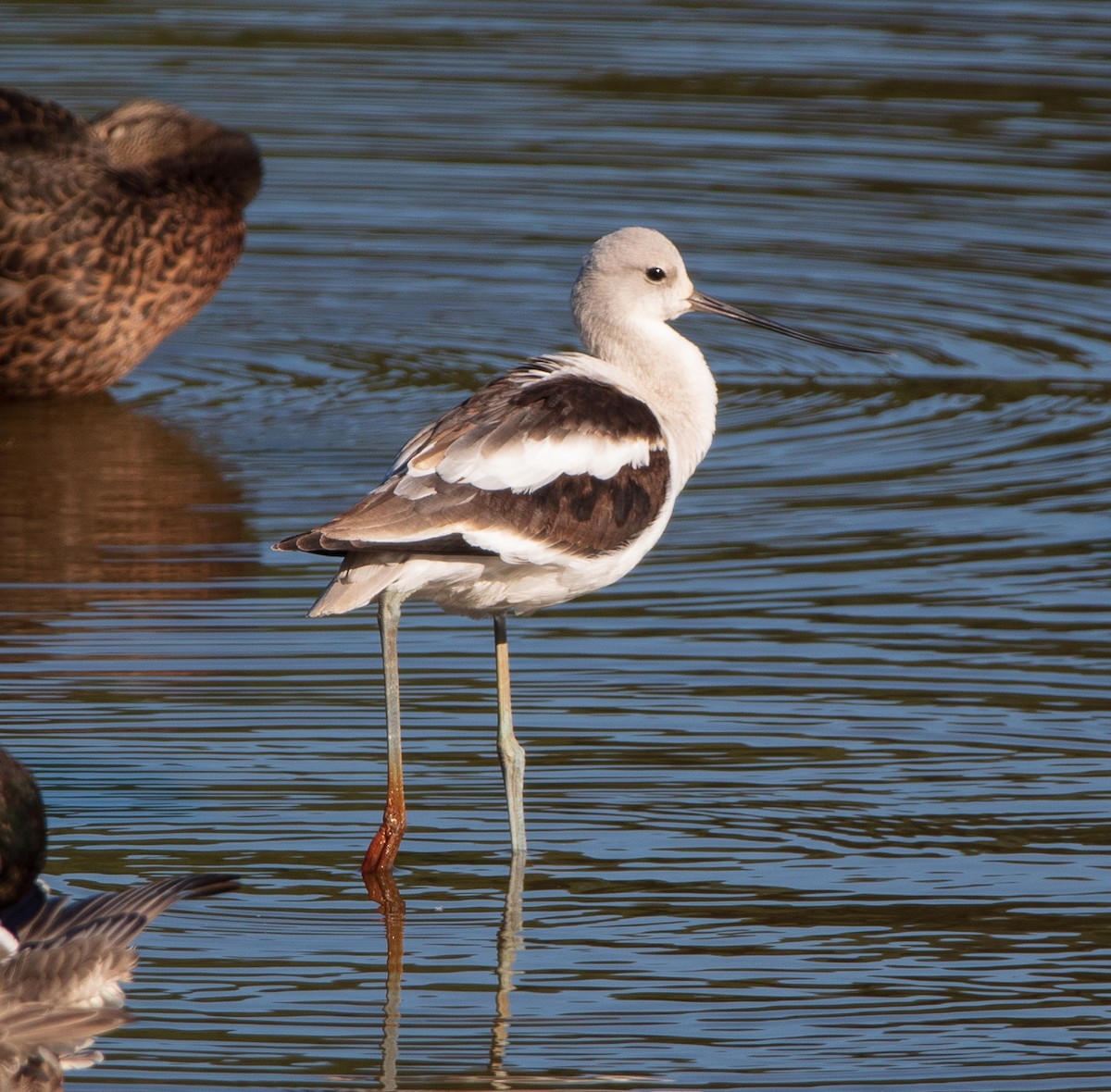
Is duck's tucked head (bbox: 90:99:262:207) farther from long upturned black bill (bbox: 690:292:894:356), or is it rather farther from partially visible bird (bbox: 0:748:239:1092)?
partially visible bird (bbox: 0:748:239:1092)

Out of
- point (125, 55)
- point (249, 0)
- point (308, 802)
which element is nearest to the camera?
point (308, 802)

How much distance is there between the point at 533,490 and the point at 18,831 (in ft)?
6.05

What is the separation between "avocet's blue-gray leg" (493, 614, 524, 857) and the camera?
23.4ft

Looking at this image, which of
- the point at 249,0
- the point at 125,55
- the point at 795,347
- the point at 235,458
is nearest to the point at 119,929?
the point at 235,458

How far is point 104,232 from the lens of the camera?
38.1ft

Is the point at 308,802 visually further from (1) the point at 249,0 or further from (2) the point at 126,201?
(1) the point at 249,0

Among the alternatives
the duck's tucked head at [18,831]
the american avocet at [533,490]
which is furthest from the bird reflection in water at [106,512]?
the duck's tucked head at [18,831]

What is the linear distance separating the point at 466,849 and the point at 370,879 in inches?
15.3

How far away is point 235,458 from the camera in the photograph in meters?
11.4

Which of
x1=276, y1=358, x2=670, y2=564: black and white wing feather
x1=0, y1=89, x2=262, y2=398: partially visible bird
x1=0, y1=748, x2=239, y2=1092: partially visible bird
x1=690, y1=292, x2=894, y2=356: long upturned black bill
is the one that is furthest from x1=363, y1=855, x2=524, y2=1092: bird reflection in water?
x1=0, y1=89, x2=262, y2=398: partially visible bird

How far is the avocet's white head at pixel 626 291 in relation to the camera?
801 cm

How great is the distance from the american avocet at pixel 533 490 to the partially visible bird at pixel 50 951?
1.01 m

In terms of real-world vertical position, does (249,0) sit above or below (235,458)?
above

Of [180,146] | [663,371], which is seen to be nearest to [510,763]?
[663,371]
